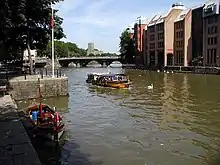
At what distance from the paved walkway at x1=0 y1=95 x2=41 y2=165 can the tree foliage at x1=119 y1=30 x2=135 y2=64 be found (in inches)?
5226

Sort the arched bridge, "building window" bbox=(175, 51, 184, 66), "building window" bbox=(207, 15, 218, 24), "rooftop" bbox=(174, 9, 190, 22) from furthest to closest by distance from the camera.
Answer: the arched bridge < "building window" bbox=(175, 51, 184, 66) < "rooftop" bbox=(174, 9, 190, 22) < "building window" bbox=(207, 15, 218, 24)

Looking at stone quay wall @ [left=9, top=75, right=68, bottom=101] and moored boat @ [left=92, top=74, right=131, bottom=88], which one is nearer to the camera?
stone quay wall @ [left=9, top=75, right=68, bottom=101]

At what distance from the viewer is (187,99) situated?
3775cm

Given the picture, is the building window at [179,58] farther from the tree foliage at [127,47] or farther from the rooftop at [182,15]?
the tree foliage at [127,47]

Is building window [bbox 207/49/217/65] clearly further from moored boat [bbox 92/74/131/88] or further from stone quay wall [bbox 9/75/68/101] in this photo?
stone quay wall [bbox 9/75/68/101]

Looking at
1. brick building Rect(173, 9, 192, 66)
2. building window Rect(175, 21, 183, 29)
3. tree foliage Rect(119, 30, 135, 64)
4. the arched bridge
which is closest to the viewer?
brick building Rect(173, 9, 192, 66)

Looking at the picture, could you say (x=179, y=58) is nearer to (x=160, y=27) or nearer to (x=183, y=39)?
(x=183, y=39)

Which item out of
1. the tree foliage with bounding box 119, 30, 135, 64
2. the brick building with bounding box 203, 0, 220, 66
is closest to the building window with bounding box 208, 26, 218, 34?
the brick building with bounding box 203, 0, 220, 66

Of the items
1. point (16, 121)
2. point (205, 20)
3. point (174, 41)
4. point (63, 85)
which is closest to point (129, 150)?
point (16, 121)

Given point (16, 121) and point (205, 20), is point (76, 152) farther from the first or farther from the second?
point (205, 20)

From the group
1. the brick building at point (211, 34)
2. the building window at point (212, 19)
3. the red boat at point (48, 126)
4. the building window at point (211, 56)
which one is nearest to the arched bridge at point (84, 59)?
the brick building at point (211, 34)

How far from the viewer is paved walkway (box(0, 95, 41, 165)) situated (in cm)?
1213

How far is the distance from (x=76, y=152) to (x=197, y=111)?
A: 603 inches

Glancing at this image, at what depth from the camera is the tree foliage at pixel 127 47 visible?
152 metres
